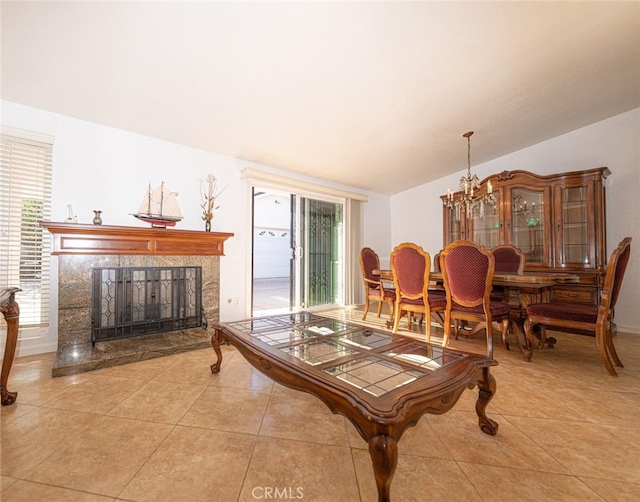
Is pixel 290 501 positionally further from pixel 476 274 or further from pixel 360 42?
pixel 360 42

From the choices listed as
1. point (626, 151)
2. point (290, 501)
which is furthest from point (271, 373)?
point (626, 151)

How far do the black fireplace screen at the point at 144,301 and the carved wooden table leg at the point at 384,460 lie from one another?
2721mm

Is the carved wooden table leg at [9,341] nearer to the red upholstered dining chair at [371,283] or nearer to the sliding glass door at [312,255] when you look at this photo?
the sliding glass door at [312,255]

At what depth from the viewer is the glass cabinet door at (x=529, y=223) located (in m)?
3.54

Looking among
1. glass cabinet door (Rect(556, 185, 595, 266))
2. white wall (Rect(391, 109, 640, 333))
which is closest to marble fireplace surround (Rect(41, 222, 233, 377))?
white wall (Rect(391, 109, 640, 333))

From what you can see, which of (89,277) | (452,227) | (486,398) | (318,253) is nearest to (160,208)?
(89,277)

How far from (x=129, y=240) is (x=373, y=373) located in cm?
265

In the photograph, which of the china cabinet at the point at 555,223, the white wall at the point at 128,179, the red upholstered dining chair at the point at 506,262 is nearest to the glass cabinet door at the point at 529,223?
the china cabinet at the point at 555,223

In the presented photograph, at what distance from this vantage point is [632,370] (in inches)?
82.4

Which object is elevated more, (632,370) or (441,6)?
(441,6)

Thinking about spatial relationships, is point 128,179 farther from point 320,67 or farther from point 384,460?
point 384,460

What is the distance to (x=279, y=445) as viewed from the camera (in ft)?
4.13

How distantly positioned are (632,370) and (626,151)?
2770 mm

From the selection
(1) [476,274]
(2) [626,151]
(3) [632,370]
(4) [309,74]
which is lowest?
(3) [632,370]
